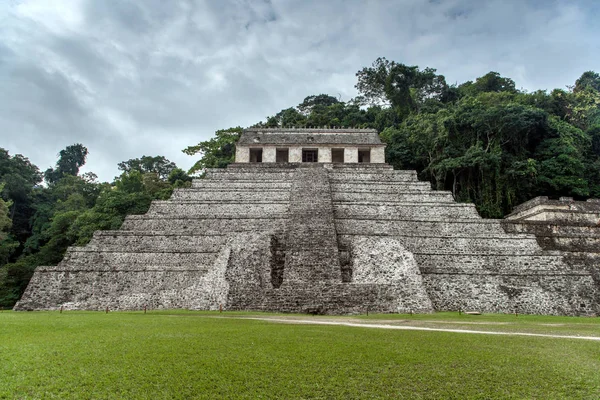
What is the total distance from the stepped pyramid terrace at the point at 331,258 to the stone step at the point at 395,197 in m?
0.09

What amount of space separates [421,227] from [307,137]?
15251 millimetres

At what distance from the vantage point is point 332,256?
1412 cm

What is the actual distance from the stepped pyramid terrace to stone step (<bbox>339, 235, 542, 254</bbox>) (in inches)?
2.0

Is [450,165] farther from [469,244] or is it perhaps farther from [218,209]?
[218,209]

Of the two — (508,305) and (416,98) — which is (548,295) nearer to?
(508,305)

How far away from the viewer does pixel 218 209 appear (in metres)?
20.1

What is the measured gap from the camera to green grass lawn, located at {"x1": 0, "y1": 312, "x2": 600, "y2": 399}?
4.28 metres

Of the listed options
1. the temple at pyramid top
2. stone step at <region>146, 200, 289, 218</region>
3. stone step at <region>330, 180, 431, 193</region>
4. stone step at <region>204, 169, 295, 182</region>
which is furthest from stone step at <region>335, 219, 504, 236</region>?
the temple at pyramid top

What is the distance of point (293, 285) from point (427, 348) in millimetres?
6728

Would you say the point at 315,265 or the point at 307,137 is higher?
the point at 307,137

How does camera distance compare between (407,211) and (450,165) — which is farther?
(450,165)

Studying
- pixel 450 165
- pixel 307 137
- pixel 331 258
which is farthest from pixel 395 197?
pixel 307 137

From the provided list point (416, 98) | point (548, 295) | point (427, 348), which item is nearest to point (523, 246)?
point (548, 295)

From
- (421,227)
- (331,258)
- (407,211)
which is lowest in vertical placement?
(331,258)
